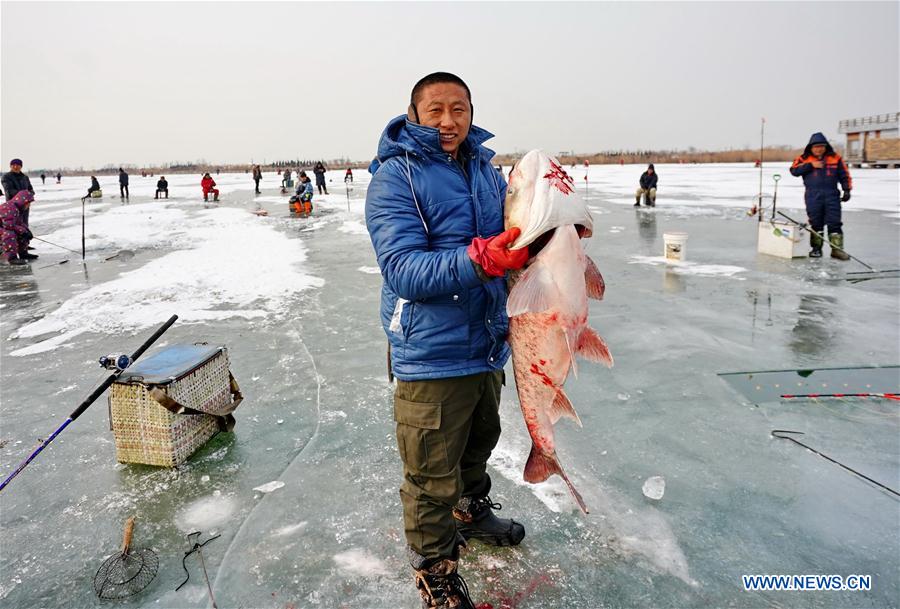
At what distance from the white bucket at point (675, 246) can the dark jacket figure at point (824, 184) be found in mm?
2386

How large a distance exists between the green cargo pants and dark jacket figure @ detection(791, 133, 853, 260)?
10042 mm

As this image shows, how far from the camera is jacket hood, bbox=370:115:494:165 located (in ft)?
6.97

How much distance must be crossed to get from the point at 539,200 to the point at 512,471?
2138 mm

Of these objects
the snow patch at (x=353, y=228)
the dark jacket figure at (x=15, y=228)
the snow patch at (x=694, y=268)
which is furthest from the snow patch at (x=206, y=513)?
the dark jacket figure at (x=15, y=228)

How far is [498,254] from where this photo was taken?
1853mm

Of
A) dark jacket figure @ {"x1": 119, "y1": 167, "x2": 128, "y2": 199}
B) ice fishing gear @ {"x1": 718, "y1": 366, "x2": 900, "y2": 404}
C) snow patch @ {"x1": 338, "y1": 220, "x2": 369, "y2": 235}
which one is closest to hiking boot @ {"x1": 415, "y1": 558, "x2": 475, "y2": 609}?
ice fishing gear @ {"x1": 718, "y1": 366, "x2": 900, "y2": 404}

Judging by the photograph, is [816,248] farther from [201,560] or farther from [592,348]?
[201,560]

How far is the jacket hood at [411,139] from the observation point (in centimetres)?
212

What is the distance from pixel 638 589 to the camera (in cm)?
246

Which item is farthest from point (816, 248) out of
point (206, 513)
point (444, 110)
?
point (206, 513)

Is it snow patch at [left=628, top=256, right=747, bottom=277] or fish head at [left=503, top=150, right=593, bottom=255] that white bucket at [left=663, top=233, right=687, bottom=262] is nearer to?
snow patch at [left=628, top=256, right=747, bottom=277]

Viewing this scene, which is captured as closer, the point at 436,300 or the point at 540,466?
the point at 436,300

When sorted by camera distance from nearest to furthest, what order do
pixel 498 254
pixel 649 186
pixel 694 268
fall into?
pixel 498 254 → pixel 694 268 → pixel 649 186

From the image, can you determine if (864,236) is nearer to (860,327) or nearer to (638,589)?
(860,327)
